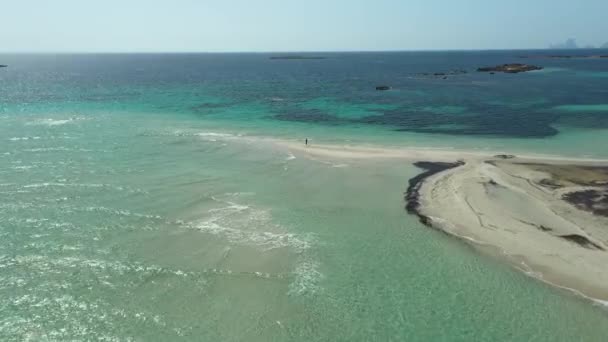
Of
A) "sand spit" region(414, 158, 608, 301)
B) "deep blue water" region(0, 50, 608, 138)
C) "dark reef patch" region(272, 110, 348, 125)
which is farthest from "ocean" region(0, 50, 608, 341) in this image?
"dark reef patch" region(272, 110, 348, 125)

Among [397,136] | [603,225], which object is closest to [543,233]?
[603,225]

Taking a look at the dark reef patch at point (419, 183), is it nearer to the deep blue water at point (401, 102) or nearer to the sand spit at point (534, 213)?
the sand spit at point (534, 213)

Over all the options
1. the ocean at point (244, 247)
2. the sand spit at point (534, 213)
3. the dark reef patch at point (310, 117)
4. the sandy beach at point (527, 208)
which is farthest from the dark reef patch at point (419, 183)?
the dark reef patch at point (310, 117)

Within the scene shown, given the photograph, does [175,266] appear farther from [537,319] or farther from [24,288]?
[537,319]

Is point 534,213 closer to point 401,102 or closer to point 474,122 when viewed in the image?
point 474,122

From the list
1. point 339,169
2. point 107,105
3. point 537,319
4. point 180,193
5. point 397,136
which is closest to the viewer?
point 537,319

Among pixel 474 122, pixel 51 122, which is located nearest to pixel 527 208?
pixel 474 122

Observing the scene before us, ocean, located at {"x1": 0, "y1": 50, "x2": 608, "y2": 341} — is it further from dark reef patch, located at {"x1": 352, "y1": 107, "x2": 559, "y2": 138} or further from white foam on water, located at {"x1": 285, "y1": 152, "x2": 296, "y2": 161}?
dark reef patch, located at {"x1": 352, "y1": 107, "x2": 559, "y2": 138}
